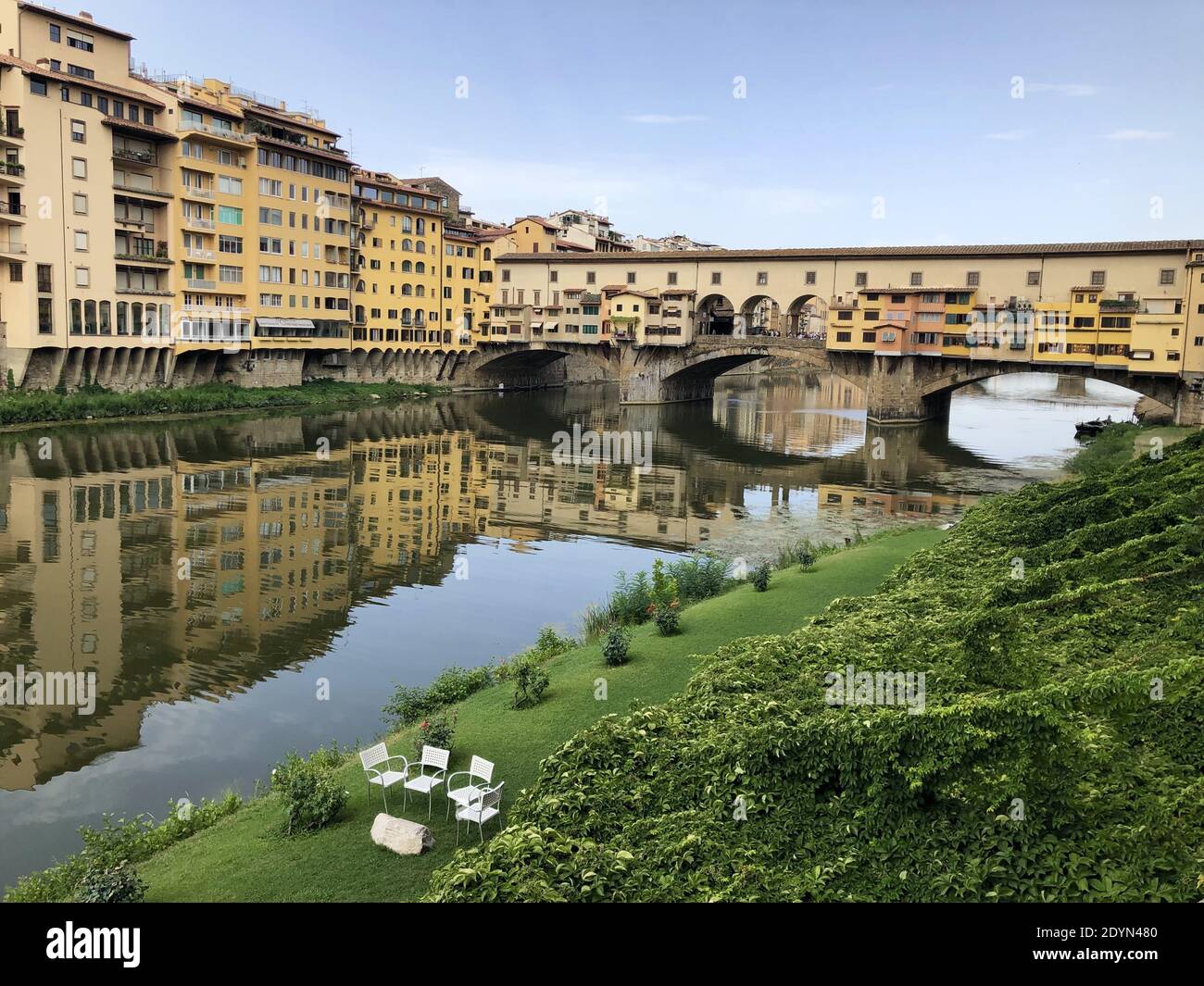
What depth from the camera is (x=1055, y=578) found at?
14438 millimetres

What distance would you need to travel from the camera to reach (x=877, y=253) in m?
72.8

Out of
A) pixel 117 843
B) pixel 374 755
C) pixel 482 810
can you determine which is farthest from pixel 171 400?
pixel 482 810

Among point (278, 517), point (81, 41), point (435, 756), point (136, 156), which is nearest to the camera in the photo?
point (435, 756)

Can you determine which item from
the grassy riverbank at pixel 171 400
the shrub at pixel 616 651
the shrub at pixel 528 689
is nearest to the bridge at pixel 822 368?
the grassy riverbank at pixel 171 400

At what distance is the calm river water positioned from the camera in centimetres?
1744

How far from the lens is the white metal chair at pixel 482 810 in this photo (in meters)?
11.5

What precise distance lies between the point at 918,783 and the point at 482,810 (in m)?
5.28

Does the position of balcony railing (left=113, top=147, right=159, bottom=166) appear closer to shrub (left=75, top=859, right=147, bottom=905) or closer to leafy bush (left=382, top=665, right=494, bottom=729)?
leafy bush (left=382, top=665, right=494, bottom=729)

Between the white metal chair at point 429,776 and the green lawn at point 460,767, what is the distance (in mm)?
237

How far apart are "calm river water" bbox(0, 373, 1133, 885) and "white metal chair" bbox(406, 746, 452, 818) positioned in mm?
4583

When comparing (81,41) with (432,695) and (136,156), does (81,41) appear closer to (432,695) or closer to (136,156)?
(136,156)

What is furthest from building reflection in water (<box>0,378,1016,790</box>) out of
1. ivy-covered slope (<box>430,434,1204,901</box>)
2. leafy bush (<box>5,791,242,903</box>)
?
ivy-covered slope (<box>430,434,1204,901</box>)

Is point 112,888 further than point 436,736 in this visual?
No

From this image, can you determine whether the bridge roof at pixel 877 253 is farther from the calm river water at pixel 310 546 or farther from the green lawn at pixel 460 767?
the green lawn at pixel 460 767
